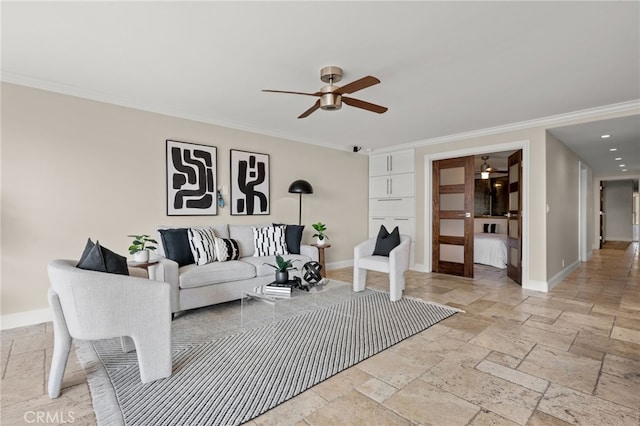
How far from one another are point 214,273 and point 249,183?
1.78m

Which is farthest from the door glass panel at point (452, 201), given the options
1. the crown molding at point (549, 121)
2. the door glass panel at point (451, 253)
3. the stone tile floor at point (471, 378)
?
the stone tile floor at point (471, 378)

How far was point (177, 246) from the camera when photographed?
3.55 meters

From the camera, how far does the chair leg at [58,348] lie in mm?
1887

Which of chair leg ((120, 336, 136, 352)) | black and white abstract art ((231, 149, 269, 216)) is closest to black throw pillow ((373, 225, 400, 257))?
black and white abstract art ((231, 149, 269, 216))

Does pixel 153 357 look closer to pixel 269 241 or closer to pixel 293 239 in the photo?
pixel 269 241

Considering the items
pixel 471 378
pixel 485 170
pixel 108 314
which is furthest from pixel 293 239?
pixel 485 170

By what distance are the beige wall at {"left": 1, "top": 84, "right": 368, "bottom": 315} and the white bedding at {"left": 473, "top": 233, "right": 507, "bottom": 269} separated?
4856 mm

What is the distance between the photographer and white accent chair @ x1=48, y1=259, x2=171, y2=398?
185 centimetres

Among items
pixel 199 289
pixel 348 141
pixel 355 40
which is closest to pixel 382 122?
pixel 348 141

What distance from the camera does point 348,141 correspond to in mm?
5824

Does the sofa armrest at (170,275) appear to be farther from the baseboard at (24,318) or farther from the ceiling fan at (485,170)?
the ceiling fan at (485,170)

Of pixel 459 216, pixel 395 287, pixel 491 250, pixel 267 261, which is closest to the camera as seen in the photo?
pixel 395 287

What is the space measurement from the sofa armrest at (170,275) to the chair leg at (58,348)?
1.13 meters

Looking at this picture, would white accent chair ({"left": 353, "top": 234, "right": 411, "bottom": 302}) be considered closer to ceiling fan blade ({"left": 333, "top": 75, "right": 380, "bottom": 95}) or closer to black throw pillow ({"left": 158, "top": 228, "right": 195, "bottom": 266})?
ceiling fan blade ({"left": 333, "top": 75, "right": 380, "bottom": 95})
